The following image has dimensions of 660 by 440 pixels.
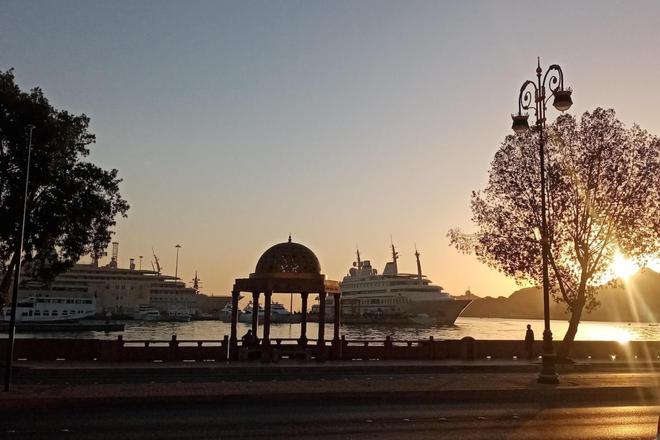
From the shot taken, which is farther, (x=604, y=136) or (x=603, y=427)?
(x=604, y=136)

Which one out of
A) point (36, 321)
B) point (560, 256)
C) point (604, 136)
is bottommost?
point (36, 321)

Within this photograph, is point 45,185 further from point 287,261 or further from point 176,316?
point 176,316

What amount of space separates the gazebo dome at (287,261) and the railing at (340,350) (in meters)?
3.38

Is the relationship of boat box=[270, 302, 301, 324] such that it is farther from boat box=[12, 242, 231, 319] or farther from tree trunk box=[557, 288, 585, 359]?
tree trunk box=[557, 288, 585, 359]

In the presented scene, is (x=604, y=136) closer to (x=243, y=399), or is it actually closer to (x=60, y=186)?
(x=243, y=399)

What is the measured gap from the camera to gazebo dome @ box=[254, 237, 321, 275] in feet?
88.3

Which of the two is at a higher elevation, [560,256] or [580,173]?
[580,173]

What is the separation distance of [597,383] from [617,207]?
10.8 meters

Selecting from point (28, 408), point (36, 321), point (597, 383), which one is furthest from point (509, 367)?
point (36, 321)

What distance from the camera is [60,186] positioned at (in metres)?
24.1

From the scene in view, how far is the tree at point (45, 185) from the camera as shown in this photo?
23.4 metres

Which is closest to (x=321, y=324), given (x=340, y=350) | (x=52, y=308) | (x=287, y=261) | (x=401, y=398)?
(x=340, y=350)

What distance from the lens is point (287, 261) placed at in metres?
27.0

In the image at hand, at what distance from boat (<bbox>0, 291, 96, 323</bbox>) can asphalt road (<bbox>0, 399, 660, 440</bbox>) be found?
102612mm
